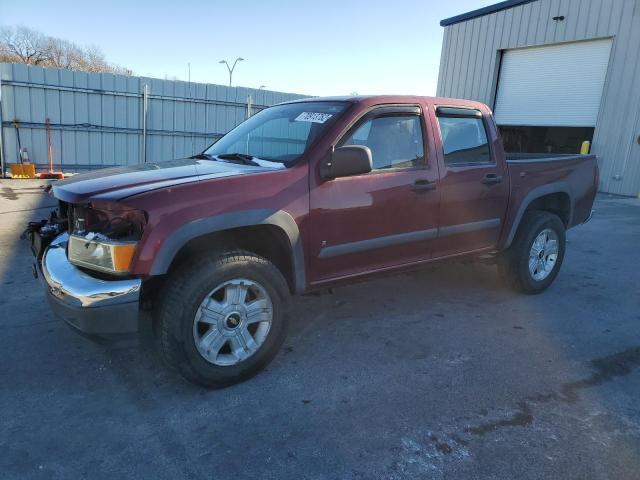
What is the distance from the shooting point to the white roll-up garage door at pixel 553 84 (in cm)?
1420

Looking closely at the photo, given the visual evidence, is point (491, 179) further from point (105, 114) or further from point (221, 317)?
point (105, 114)

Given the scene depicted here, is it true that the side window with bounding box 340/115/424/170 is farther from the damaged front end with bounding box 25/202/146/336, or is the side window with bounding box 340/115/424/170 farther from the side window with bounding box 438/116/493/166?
the damaged front end with bounding box 25/202/146/336

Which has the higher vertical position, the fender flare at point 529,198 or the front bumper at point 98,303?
the fender flare at point 529,198

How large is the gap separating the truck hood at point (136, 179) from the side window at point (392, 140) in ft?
2.58

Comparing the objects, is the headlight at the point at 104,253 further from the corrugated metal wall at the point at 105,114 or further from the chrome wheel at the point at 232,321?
the corrugated metal wall at the point at 105,114

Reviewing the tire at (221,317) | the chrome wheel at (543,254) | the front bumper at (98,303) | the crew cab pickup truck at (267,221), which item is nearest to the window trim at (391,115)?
the crew cab pickup truck at (267,221)

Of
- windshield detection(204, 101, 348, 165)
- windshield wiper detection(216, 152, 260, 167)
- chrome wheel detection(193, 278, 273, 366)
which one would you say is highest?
windshield detection(204, 101, 348, 165)

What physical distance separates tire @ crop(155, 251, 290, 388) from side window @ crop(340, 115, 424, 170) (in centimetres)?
113

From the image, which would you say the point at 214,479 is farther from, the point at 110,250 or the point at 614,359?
the point at 614,359

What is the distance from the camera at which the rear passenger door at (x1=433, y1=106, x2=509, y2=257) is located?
394 centimetres

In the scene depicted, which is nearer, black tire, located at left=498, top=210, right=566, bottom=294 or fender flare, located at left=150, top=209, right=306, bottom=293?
fender flare, located at left=150, top=209, right=306, bottom=293

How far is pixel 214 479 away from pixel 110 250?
126 cm

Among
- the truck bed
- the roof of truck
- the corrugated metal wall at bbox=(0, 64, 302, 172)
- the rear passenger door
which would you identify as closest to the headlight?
the roof of truck

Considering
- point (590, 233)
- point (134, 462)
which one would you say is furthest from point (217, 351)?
point (590, 233)
